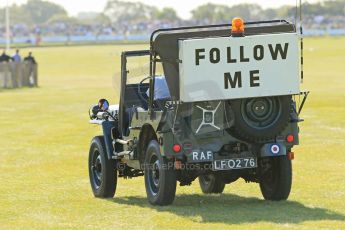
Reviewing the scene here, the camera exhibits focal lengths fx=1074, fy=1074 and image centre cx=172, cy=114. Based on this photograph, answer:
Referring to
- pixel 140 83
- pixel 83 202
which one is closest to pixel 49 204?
pixel 83 202

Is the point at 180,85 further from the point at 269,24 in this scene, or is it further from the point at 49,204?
the point at 49,204

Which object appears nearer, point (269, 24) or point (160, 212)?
point (160, 212)

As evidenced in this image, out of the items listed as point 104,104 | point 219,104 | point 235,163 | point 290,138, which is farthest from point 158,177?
point 104,104

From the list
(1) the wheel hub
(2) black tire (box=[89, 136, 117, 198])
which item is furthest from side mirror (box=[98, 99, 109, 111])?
(1) the wheel hub

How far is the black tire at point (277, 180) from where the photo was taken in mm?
13273

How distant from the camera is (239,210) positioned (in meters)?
13.0

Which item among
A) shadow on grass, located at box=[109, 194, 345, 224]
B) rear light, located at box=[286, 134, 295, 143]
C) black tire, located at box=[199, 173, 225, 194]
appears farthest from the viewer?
black tire, located at box=[199, 173, 225, 194]

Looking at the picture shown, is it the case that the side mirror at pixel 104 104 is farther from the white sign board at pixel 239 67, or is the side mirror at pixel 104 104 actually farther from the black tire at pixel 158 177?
the white sign board at pixel 239 67

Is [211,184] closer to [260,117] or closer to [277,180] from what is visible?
[277,180]

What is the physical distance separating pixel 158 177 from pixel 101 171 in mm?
1750

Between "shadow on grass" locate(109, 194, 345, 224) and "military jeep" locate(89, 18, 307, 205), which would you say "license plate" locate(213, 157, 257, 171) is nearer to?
"military jeep" locate(89, 18, 307, 205)

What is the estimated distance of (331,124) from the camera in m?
27.6

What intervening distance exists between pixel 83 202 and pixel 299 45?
3752mm

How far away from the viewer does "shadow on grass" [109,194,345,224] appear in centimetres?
1222
